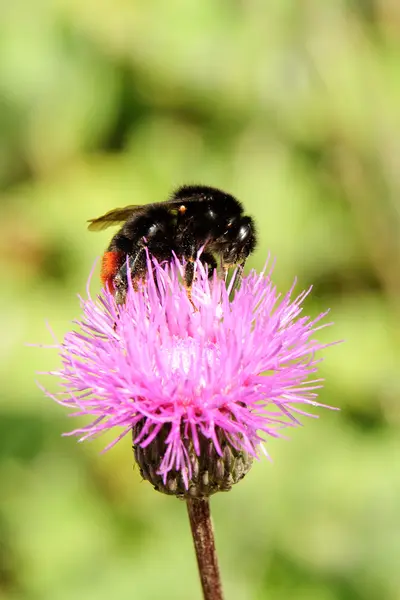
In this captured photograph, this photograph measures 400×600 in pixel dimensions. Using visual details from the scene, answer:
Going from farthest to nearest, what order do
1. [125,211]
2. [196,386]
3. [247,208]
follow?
[247,208]
[125,211]
[196,386]

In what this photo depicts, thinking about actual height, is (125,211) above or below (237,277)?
above

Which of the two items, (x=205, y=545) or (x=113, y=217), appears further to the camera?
(x=113, y=217)

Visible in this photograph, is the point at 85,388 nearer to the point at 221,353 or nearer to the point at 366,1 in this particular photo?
the point at 221,353

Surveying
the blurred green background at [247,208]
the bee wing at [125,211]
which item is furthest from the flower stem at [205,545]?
the blurred green background at [247,208]

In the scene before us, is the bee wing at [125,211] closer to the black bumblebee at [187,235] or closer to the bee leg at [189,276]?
the black bumblebee at [187,235]

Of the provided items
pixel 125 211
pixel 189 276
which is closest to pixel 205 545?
pixel 189 276

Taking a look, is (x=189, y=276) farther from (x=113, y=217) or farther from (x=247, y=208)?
(x=247, y=208)

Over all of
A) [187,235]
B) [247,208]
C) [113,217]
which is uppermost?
[247,208]
